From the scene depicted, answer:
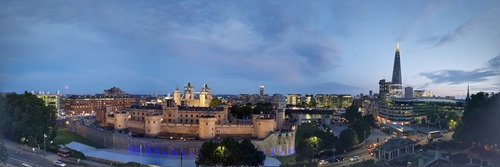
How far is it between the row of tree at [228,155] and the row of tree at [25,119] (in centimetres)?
1957

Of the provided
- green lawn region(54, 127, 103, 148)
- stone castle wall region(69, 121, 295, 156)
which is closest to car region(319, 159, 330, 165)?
stone castle wall region(69, 121, 295, 156)

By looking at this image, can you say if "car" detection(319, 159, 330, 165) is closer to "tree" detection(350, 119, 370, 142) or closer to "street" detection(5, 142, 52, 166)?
"tree" detection(350, 119, 370, 142)

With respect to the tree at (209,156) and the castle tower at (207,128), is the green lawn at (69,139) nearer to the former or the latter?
the castle tower at (207,128)

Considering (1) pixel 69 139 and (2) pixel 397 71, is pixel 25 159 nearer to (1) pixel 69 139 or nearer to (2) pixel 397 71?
(1) pixel 69 139

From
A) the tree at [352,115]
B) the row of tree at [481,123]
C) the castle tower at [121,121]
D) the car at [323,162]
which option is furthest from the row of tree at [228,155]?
the tree at [352,115]

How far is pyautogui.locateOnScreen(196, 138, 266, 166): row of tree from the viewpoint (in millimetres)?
27766

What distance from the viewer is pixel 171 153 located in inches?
1441

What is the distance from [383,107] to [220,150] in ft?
210

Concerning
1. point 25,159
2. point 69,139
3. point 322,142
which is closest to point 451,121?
point 322,142

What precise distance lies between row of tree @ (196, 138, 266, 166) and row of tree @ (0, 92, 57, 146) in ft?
64.2

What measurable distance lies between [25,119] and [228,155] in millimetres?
24900

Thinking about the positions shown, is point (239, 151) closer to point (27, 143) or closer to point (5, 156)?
point (5, 156)

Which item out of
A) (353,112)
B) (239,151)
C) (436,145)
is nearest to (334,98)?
(353,112)

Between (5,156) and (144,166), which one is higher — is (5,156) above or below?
above
